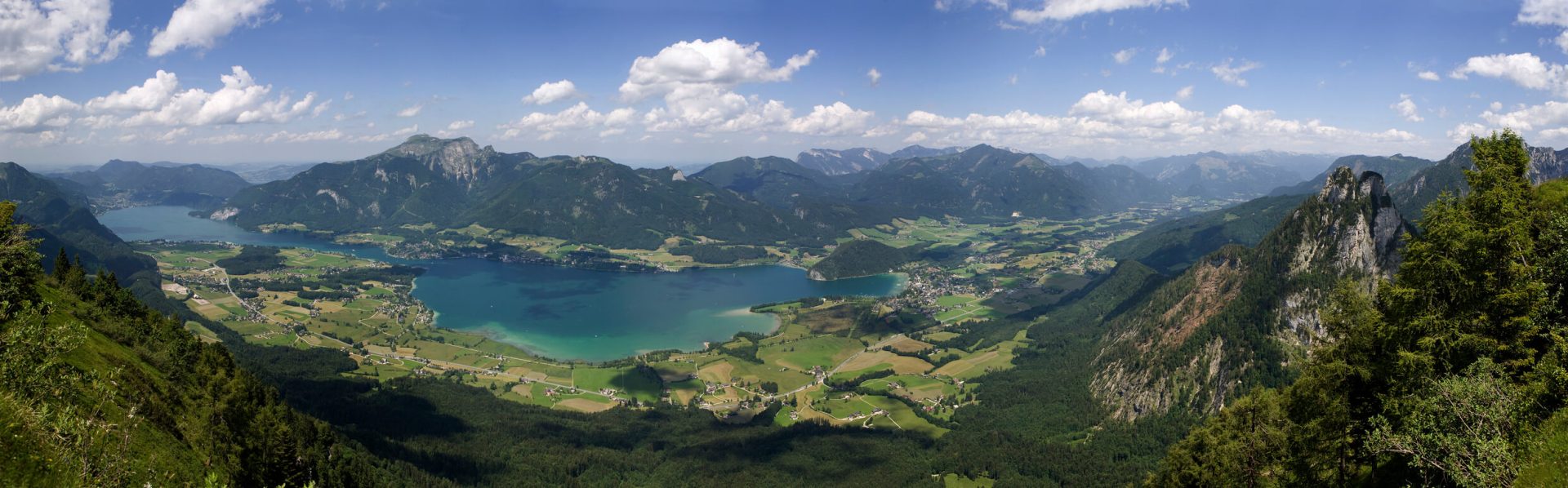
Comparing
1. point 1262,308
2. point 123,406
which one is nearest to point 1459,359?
point 123,406

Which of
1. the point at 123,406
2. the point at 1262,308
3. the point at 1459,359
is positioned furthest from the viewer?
the point at 1262,308

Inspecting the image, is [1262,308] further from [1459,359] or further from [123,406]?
[123,406]

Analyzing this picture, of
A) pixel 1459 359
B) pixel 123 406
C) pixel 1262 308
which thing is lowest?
pixel 1262 308

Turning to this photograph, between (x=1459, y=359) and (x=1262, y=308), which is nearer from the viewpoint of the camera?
(x=1459, y=359)

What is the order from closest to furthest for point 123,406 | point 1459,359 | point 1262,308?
point 1459,359
point 123,406
point 1262,308

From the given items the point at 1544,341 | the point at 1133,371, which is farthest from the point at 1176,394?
the point at 1544,341

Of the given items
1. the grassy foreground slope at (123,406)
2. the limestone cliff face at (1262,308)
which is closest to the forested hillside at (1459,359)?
the grassy foreground slope at (123,406)

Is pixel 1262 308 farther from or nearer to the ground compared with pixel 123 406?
nearer to the ground

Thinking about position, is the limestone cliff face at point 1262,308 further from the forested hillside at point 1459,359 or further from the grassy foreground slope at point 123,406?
the grassy foreground slope at point 123,406

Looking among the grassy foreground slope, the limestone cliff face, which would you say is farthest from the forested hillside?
the limestone cliff face
